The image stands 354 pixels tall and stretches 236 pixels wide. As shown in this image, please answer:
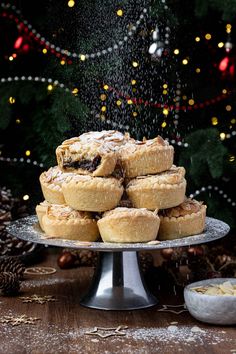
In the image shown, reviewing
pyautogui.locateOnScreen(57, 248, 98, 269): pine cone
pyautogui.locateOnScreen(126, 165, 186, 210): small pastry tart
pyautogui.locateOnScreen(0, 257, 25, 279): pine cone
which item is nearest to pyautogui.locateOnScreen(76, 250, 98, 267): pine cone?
pyautogui.locateOnScreen(57, 248, 98, 269): pine cone

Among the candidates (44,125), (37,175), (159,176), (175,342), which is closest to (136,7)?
(44,125)

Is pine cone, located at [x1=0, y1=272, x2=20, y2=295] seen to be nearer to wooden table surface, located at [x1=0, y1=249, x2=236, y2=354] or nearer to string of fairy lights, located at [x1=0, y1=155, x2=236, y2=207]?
wooden table surface, located at [x1=0, y1=249, x2=236, y2=354]

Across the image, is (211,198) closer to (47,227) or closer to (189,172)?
(189,172)

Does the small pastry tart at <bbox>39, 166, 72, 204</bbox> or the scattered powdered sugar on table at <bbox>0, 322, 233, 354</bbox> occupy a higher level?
the small pastry tart at <bbox>39, 166, 72, 204</bbox>

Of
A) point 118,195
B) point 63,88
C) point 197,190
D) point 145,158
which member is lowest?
point 197,190

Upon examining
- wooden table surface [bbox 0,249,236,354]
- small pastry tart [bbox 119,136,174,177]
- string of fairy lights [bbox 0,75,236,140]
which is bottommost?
wooden table surface [bbox 0,249,236,354]

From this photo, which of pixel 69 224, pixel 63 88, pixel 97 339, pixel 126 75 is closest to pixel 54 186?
pixel 69 224

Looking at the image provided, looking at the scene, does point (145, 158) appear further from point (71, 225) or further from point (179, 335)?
point (179, 335)
